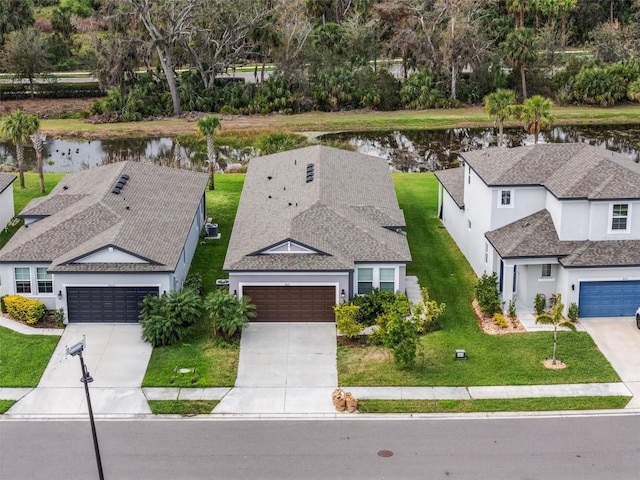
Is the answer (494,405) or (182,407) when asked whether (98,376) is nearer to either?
(182,407)

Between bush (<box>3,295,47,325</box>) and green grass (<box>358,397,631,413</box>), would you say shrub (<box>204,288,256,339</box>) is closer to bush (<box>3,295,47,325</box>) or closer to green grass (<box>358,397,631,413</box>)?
green grass (<box>358,397,631,413</box>)

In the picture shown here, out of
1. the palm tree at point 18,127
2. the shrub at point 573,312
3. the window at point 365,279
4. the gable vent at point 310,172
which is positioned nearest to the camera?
the shrub at point 573,312

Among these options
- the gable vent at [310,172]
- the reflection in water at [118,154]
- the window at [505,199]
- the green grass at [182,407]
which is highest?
the gable vent at [310,172]

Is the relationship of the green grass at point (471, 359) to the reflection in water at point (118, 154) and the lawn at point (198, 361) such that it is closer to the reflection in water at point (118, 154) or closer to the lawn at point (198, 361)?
the lawn at point (198, 361)

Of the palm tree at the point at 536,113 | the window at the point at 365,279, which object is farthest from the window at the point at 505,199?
the palm tree at the point at 536,113

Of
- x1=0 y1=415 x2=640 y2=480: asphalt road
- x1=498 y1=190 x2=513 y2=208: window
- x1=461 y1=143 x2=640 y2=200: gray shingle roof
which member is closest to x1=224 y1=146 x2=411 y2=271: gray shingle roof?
x1=498 y1=190 x2=513 y2=208: window

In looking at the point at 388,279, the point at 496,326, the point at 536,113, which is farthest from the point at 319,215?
the point at 536,113
